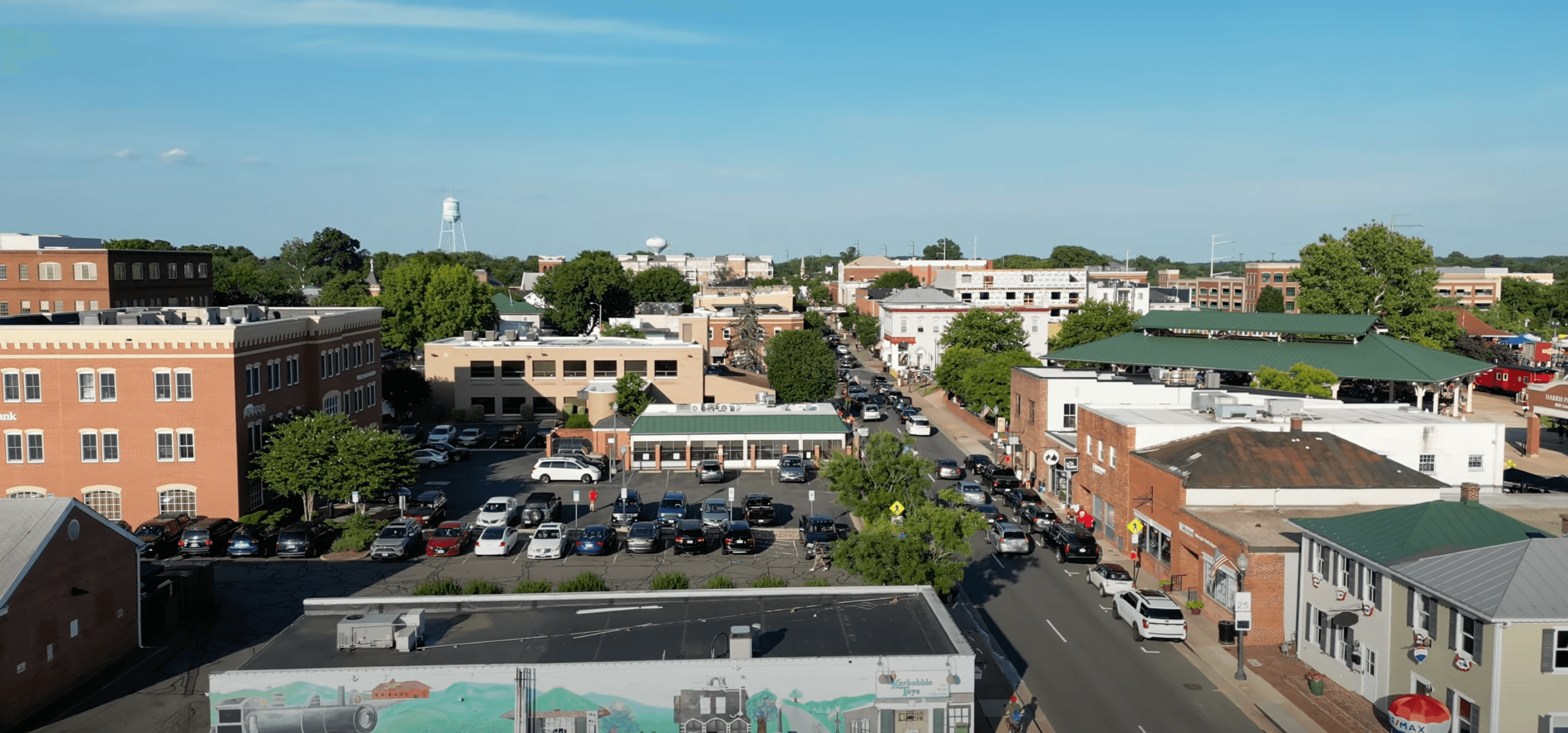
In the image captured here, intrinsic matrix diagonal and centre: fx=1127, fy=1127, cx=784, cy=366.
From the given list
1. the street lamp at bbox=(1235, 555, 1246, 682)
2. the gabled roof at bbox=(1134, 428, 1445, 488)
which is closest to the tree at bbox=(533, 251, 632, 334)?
the gabled roof at bbox=(1134, 428, 1445, 488)

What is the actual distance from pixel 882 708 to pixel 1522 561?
14.3m

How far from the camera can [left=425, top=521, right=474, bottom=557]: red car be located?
43.7 metres

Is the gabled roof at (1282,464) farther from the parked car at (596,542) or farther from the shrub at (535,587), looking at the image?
the shrub at (535,587)

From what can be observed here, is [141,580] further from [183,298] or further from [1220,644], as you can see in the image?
[183,298]

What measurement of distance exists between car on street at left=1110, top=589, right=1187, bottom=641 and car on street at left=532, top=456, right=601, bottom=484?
31.8 m

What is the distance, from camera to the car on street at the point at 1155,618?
32750 millimetres

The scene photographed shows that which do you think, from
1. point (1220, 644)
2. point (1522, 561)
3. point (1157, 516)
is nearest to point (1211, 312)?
point (1157, 516)

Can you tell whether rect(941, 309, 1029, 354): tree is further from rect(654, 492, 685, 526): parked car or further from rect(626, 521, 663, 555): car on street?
rect(626, 521, 663, 555): car on street

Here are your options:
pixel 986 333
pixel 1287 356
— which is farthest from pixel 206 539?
pixel 986 333

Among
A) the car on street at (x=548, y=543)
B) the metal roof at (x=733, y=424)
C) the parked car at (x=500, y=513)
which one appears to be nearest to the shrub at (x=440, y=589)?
the car on street at (x=548, y=543)

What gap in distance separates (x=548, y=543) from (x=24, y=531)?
60.0ft

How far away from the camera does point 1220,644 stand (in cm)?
3278

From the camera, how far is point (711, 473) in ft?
193

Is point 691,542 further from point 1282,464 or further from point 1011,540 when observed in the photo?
point 1282,464
